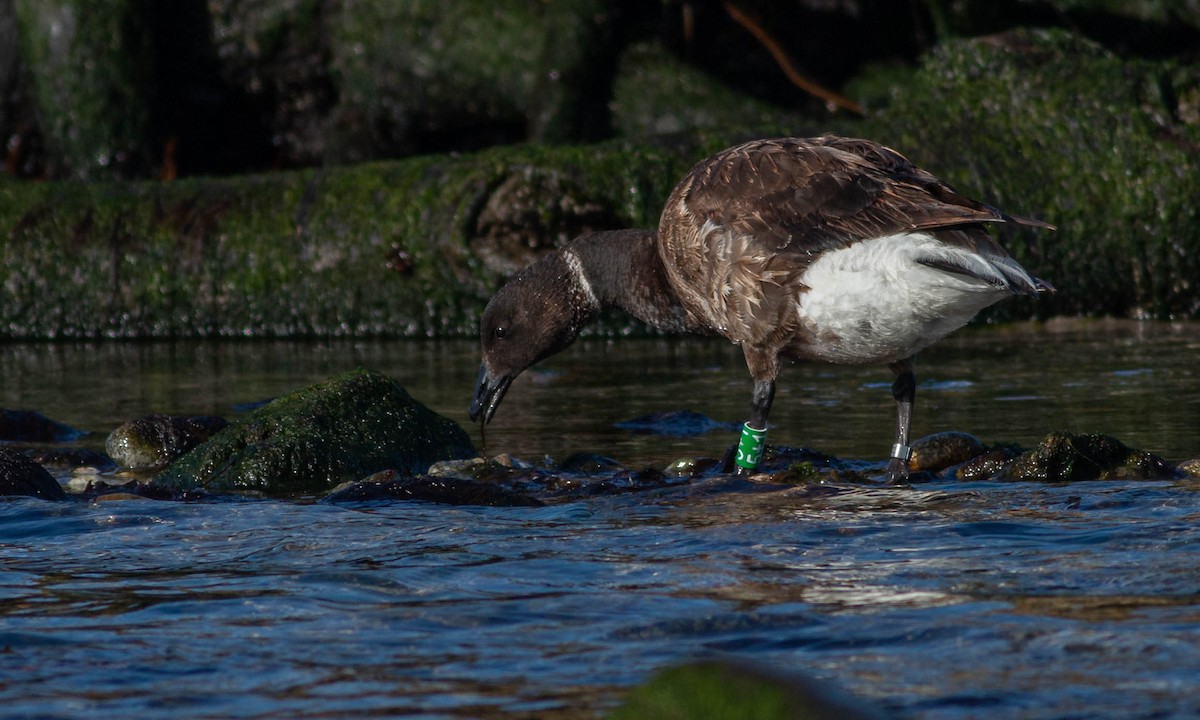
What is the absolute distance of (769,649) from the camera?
4004 mm

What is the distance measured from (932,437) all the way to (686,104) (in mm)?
9027

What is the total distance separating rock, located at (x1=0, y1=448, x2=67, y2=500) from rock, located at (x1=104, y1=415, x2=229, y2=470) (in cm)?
118

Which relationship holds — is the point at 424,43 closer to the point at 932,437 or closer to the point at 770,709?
the point at 932,437

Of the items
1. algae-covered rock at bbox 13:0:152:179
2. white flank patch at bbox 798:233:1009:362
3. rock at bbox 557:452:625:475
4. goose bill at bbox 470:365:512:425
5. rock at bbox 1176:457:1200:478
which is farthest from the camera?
algae-covered rock at bbox 13:0:152:179

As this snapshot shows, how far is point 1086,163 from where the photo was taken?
12.5m

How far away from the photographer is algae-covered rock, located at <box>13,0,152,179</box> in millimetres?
15406

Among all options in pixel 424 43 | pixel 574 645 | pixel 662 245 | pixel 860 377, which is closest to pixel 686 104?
pixel 424 43

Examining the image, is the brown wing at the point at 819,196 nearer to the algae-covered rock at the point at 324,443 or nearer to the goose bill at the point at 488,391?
the goose bill at the point at 488,391

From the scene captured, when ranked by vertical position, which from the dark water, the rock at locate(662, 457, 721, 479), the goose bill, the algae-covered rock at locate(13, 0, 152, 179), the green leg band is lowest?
the dark water

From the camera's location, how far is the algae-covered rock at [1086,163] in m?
12.3

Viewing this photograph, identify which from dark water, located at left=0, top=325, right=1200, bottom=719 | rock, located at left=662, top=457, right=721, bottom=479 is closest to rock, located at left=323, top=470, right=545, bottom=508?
dark water, located at left=0, top=325, right=1200, bottom=719

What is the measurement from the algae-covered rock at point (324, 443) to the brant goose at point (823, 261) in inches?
51.1

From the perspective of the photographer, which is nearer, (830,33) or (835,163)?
(835,163)

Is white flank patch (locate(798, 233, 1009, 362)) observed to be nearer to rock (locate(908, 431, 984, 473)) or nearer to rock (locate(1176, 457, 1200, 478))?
rock (locate(908, 431, 984, 473))
